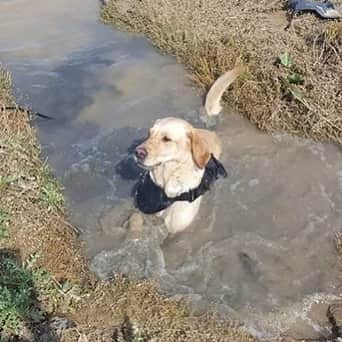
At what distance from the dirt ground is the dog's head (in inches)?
31.9

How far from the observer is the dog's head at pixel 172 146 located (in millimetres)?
4031

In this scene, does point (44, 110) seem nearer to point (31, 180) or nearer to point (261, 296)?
point (31, 180)

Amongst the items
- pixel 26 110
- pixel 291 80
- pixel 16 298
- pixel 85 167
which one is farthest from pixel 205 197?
pixel 16 298

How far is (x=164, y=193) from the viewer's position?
439 centimetres

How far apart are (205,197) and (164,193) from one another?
2.23ft

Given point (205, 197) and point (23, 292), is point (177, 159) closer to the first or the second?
point (205, 197)

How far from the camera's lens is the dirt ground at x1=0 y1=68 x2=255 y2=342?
134 inches

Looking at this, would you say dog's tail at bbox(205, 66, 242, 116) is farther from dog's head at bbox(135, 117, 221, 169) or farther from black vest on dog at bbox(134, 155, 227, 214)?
dog's head at bbox(135, 117, 221, 169)

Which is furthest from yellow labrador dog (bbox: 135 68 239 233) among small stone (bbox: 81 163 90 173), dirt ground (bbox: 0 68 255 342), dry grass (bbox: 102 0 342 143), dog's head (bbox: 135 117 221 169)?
dry grass (bbox: 102 0 342 143)

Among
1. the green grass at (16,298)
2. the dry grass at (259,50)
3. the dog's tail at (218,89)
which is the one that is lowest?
the dry grass at (259,50)

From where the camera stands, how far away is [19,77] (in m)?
6.64

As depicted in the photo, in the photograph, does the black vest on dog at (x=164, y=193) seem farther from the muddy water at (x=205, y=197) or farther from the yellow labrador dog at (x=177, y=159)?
the muddy water at (x=205, y=197)

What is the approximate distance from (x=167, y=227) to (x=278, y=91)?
200cm

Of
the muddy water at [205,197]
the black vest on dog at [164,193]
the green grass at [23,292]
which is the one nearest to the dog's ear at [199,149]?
the black vest on dog at [164,193]
